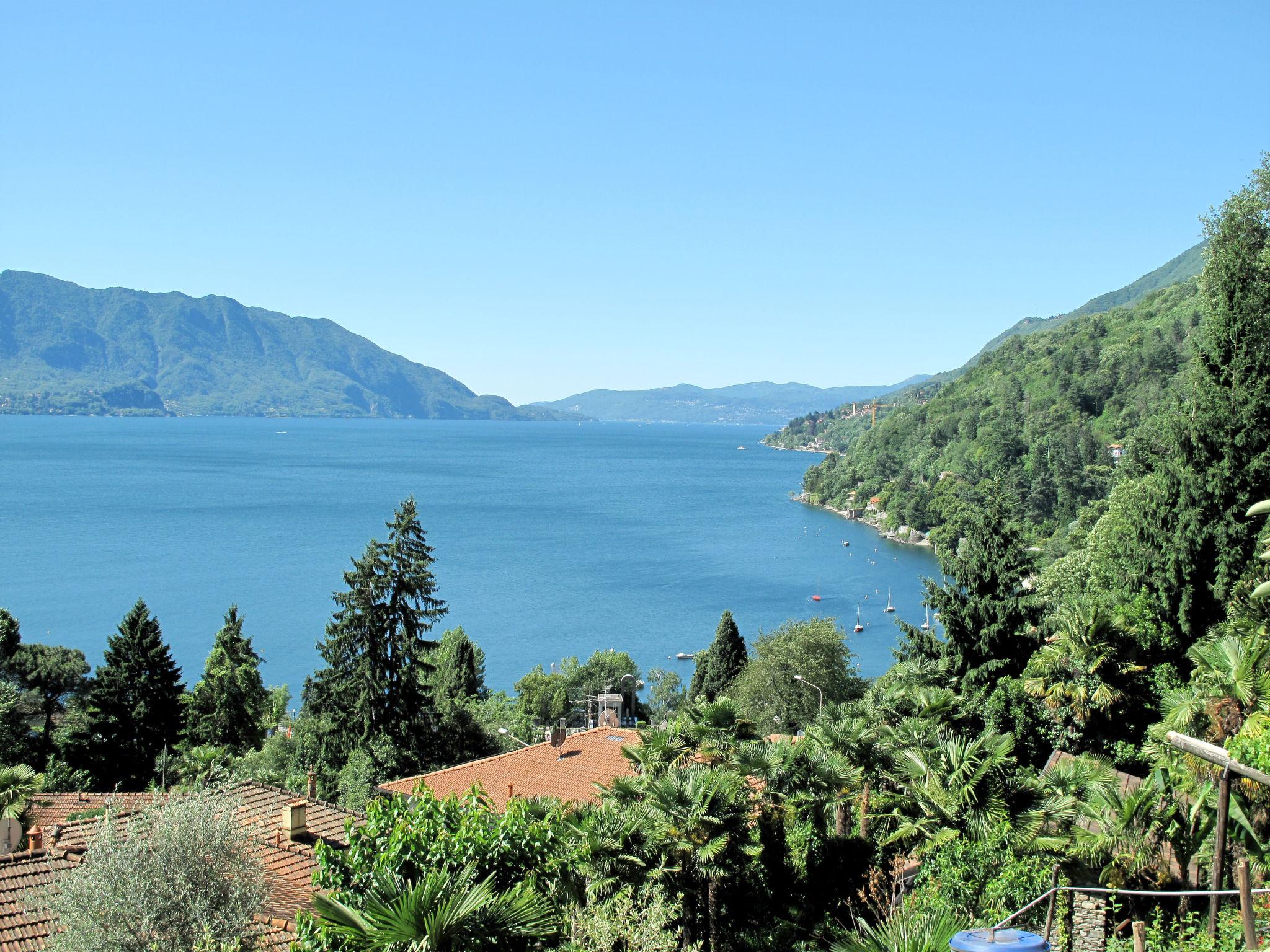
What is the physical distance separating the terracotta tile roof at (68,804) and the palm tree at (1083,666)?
42.4 feet

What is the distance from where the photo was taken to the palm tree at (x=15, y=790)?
12.6 meters

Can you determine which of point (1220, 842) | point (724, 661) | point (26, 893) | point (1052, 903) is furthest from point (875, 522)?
point (26, 893)

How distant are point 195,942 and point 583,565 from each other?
234ft

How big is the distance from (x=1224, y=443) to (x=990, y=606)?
15.9ft

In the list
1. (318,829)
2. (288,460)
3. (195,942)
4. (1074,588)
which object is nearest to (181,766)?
(318,829)

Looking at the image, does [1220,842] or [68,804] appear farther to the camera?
[68,804]

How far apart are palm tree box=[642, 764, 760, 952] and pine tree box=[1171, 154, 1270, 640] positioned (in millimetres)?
9808

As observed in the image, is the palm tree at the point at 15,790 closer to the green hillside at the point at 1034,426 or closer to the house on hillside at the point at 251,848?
the house on hillside at the point at 251,848

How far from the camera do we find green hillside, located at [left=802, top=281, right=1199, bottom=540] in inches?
3642

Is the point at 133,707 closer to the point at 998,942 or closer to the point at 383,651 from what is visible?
the point at 383,651

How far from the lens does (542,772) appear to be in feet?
62.3

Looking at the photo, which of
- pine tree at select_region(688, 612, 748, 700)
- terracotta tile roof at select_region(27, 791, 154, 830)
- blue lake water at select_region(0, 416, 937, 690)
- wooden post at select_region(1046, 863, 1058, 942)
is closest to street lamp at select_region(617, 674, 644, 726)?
pine tree at select_region(688, 612, 748, 700)

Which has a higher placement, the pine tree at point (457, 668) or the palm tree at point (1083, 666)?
the palm tree at point (1083, 666)

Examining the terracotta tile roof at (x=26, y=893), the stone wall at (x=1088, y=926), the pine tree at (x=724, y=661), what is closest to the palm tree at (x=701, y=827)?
the stone wall at (x=1088, y=926)
